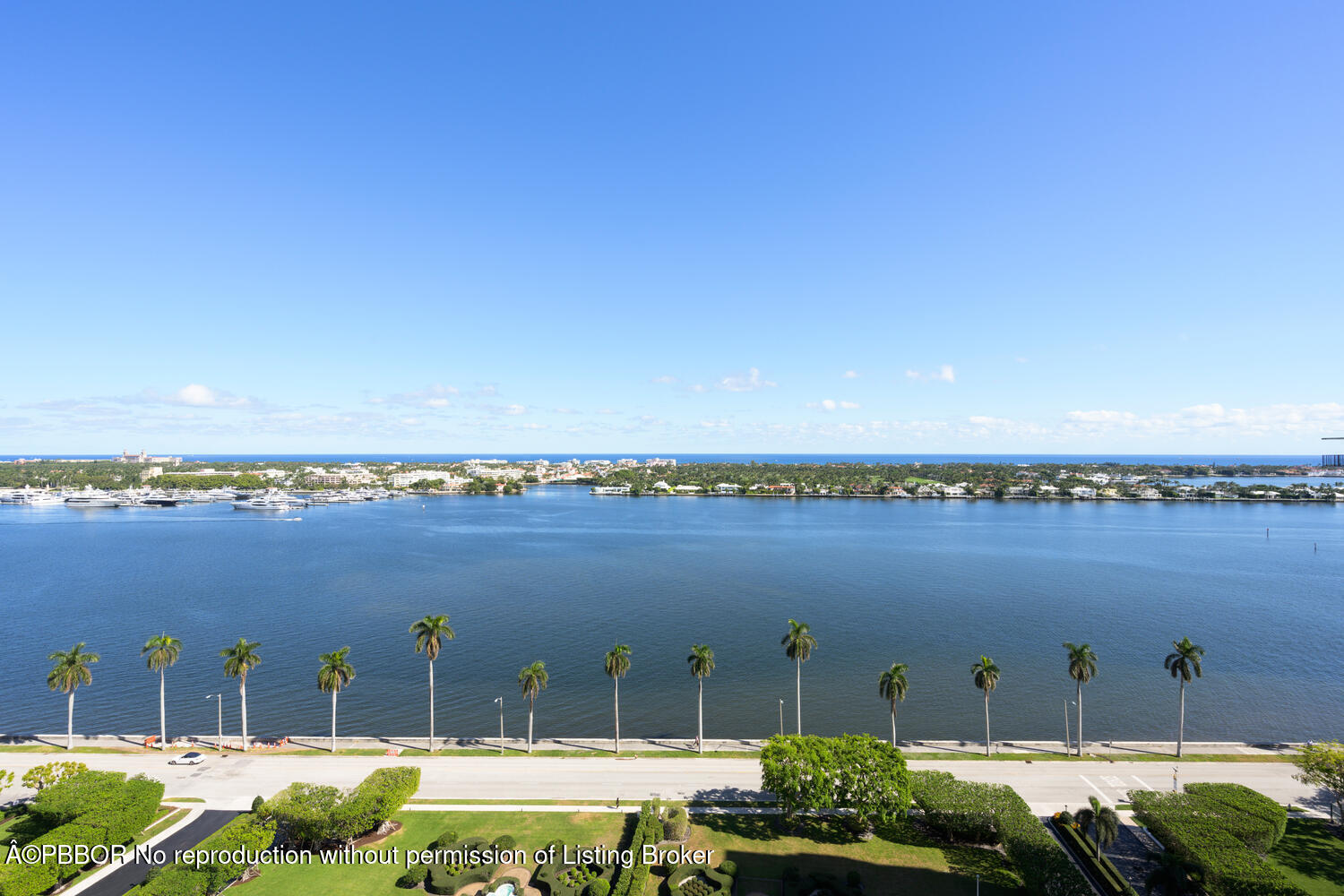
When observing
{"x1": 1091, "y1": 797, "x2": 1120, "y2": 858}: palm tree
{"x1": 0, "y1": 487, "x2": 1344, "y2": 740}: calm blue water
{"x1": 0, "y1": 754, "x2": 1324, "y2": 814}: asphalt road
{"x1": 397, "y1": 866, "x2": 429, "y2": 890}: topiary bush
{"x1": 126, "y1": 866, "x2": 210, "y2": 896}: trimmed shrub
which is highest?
{"x1": 126, "y1": 866, "x2": 210, "y2": 896}: trimmed shrub

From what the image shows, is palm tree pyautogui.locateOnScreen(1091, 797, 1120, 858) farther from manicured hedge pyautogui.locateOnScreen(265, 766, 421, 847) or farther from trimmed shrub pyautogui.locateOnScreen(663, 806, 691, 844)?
manicured hedge pyautogui.locateOnScreen(265, 766, 421, 847)

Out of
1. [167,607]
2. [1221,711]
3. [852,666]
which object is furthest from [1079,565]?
[167,607]

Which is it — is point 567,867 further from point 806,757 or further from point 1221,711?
point 1221,711

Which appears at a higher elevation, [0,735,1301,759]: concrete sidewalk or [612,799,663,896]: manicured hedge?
[612,799,663,896]: manicured hedge

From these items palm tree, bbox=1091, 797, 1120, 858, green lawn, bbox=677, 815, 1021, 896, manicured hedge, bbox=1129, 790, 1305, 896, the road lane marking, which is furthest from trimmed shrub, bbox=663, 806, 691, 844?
the road lane marking

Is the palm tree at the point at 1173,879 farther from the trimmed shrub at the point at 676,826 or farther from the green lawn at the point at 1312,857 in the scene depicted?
the trimmed shrub at the point at 676,826

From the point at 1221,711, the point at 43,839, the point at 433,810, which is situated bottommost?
the point at 1221,711
